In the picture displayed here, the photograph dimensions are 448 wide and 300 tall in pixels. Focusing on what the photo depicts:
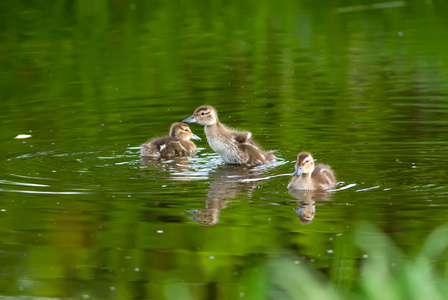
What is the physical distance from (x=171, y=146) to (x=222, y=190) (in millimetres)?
1779

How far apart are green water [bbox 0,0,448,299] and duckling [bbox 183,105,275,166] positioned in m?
0.20

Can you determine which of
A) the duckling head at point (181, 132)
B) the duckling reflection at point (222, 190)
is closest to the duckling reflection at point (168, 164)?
the duckling reflection at point (222, 190)

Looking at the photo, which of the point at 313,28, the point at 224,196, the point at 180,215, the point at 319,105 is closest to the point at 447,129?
the point at 319,105

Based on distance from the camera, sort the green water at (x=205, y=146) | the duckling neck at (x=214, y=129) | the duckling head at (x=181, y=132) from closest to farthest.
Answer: the green water at (x=205, y=146), the duckling neck at (x=214, y=129), the duckling head at (x=181, y=132)

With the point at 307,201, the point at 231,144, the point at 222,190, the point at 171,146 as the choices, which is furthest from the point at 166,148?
the point at 307,201

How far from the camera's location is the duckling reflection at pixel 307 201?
20.8 feet

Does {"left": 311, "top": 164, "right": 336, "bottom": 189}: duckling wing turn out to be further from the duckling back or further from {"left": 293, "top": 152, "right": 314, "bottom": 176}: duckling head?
the duckling back

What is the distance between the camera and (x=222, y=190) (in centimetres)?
723

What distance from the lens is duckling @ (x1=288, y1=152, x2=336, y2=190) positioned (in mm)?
7109

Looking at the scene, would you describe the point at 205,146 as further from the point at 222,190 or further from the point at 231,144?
the point at 222,190

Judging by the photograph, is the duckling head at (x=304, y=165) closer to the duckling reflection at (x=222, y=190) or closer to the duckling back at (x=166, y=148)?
the duckling reflection at (x=222, y=190)

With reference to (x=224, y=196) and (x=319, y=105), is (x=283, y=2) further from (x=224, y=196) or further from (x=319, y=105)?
(x=224, y=196)

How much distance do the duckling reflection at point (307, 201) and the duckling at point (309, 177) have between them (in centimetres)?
7

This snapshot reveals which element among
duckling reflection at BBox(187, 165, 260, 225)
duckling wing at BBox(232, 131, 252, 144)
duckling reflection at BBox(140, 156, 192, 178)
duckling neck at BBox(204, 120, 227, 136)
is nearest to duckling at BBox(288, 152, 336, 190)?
duckling reflection at BBox(187, 165, 260, 225)
